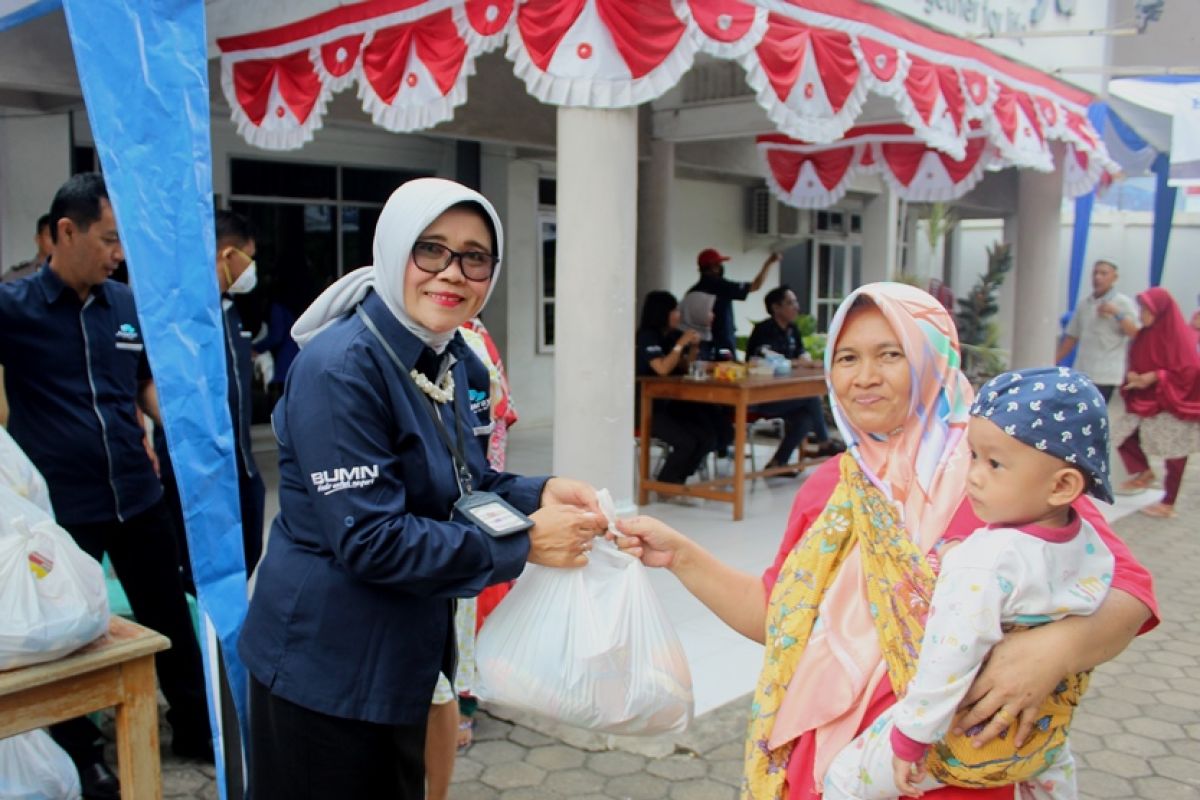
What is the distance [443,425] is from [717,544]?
14.8ft

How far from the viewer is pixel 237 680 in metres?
2.42

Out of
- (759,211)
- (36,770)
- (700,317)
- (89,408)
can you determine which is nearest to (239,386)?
(89,408)

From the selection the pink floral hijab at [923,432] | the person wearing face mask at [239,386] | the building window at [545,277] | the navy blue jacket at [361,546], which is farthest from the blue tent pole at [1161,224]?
the navy blue jacket at [361,546]

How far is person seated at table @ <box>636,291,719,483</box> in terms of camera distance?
23.0 ft

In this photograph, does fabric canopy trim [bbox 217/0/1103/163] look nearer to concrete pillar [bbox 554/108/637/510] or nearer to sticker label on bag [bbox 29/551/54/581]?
concrete pillar [bbox 554/108/637/510]

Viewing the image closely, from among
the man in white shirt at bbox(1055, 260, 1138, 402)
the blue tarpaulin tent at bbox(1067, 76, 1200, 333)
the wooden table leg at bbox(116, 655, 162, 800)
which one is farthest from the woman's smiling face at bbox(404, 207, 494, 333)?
the blue tarpaulin tent at bbox(1067, 76, 1200, 333)

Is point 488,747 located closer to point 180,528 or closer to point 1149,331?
point 180,528

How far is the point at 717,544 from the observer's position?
6148 millimetres

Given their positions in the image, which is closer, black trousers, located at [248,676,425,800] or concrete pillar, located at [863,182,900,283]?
black trousers, located at [248,676,425,800]

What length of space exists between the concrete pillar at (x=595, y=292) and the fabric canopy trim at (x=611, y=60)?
329 mm

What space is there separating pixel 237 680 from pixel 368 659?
33.2 inches

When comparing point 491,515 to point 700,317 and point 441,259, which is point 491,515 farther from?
point 700,317

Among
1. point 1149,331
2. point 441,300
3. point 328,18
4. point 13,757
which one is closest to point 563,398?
point 328,18

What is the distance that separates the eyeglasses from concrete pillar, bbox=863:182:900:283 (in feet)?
37.7
